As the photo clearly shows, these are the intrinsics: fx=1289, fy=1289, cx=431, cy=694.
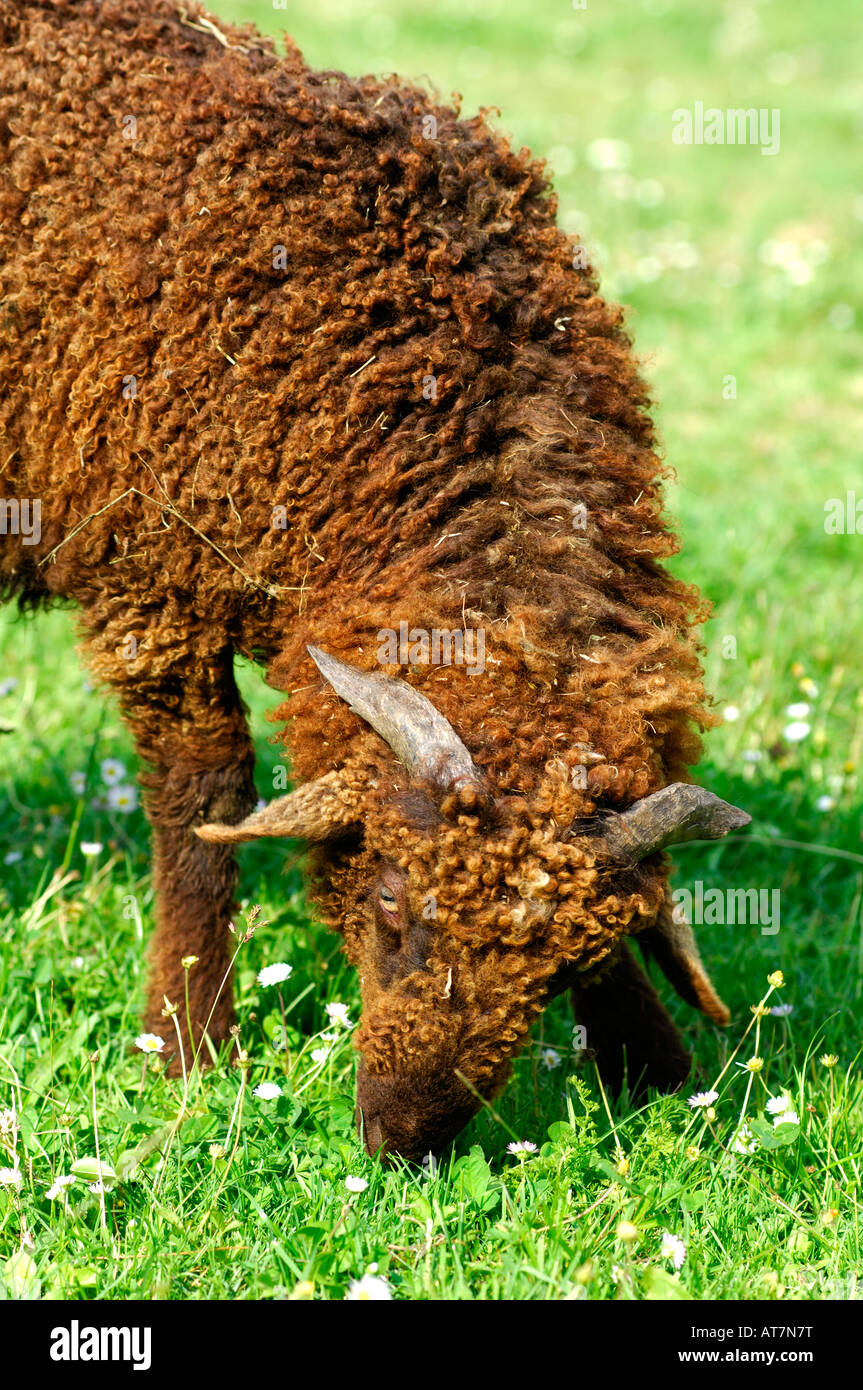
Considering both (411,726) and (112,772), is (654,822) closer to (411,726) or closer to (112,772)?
(411,726)

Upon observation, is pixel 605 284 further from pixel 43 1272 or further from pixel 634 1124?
pixel 43 1272

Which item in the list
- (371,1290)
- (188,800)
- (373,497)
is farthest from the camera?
(188,800)

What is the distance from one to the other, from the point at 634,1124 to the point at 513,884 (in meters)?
1.18

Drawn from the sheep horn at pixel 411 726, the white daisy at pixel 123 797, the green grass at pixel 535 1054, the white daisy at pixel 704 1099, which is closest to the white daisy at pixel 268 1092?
the green grass at pixel 535 1054

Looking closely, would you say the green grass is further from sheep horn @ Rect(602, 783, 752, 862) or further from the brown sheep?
sheep horn @ Rect(602, 783, 752, 862)

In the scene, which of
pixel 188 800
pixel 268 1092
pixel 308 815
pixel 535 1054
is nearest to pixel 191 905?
pixel 188 800

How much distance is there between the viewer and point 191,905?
4086 mm

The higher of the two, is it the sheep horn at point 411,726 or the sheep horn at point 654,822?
the sheep horn at point 411,726

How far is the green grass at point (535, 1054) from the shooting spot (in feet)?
10.2

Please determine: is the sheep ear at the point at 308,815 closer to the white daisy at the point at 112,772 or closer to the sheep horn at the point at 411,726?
the sheep horn at the point at 411,726

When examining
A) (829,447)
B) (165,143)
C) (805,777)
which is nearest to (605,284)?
(829,447)

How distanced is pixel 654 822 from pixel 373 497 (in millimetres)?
1141

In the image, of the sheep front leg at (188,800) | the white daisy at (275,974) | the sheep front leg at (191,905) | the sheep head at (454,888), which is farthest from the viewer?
the sheep front leg at (191,905)
